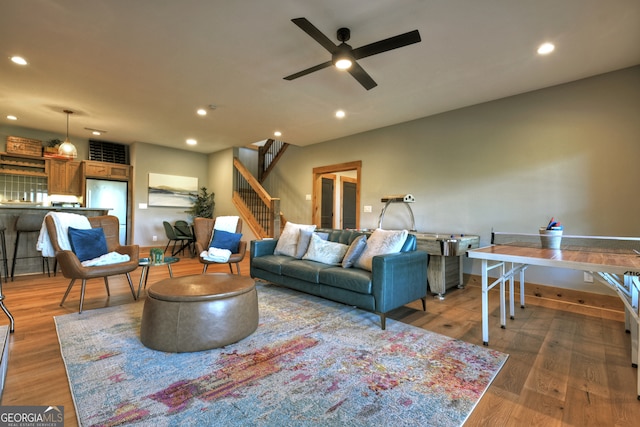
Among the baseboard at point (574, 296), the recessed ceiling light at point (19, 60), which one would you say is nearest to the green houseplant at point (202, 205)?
the recessed ceiling light at point (19, 60)

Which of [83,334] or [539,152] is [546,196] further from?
[83,334]

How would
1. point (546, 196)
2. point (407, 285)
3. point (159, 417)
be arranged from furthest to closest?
1. point (546, 196)
2. point (407, 285)
3. point (159, 417)

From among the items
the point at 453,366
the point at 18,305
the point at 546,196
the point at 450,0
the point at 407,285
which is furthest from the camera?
the point at 546,196

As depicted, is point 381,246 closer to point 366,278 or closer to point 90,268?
point 366,278

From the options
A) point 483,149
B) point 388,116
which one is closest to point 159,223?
point 388,116

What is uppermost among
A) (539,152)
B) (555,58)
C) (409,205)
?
(555,58)

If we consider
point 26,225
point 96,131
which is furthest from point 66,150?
point 96,131

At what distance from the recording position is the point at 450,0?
2.20 metres

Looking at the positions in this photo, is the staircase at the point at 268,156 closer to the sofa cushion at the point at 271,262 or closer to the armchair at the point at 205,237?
the armchair at the point at 205,237

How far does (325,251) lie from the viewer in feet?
11.5

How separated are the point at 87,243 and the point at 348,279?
3.03 m

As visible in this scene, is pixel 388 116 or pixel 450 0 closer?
pixel 450 0

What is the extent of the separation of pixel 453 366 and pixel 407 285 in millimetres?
941

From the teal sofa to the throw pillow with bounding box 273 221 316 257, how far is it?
0.22 metres
